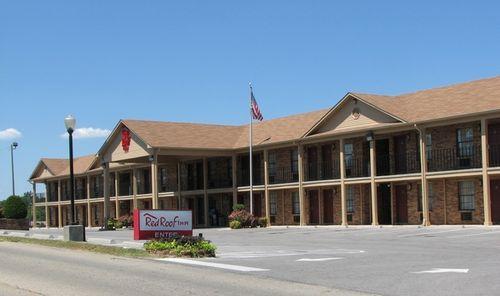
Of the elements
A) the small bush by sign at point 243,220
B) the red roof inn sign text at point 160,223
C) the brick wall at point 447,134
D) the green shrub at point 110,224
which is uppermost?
the brick wall at point 447,134

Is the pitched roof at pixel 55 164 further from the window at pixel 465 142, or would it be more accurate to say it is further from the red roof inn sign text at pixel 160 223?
the red roof inn sign text at pixel 160 223

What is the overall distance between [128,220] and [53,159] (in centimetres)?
2249

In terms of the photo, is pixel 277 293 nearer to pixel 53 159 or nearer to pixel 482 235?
pixel 482 235

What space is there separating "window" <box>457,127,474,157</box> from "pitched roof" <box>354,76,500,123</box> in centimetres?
131

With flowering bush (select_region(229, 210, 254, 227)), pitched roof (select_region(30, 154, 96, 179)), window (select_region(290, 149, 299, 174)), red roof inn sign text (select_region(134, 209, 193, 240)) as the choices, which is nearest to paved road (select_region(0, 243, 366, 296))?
red roof inn sign text (select_region(134, 209, 193, 240))

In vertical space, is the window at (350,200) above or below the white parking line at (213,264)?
above

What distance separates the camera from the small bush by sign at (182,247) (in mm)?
19000

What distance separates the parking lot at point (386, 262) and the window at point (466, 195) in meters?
4.99

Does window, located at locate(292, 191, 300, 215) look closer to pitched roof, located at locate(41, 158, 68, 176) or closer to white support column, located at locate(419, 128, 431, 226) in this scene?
white support column, located at locate(419, 128, 431, 226)

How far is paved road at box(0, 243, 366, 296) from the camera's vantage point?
11867 millimetres

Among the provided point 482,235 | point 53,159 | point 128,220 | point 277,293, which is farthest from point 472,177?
point 53,159

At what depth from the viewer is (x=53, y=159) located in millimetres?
68375

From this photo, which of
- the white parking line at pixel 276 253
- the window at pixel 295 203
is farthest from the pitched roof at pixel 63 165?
the white parking line at pixel 276 253

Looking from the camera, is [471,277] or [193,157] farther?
[193,157]
